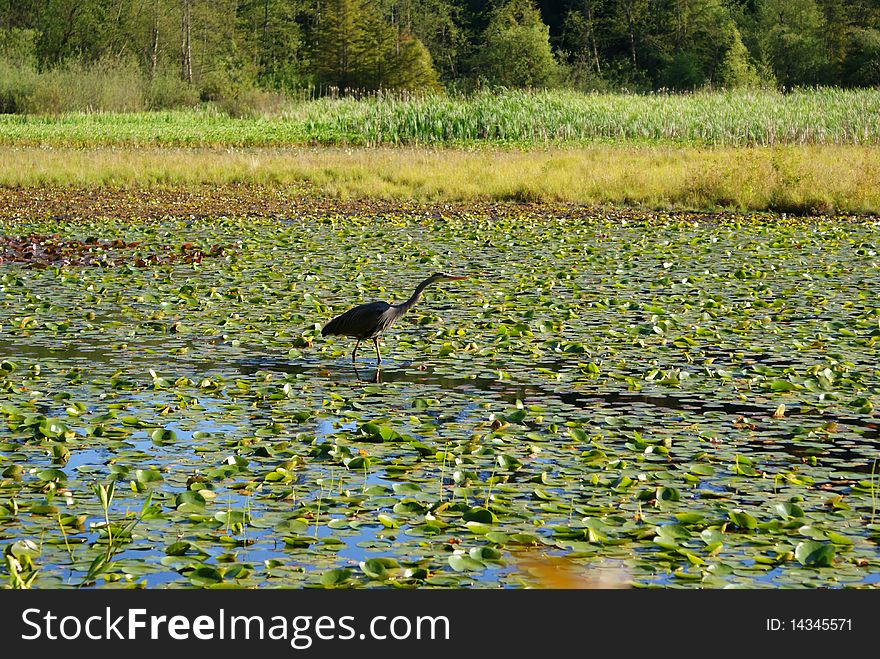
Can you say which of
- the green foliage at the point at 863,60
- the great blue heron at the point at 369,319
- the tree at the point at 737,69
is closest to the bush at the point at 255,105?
the tree at the point at 737,69

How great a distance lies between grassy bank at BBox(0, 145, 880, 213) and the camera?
65.4ft

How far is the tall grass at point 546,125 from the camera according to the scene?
97.4ft

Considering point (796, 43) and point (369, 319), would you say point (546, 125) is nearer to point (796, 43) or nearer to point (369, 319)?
point (369, 319)

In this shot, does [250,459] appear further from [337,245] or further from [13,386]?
[337,245]

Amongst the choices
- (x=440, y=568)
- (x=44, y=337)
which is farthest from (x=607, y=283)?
(x=440, y=568)

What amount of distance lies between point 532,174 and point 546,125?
10.4m

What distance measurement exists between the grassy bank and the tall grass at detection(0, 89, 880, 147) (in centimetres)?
407

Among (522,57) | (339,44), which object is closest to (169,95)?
(339,44)

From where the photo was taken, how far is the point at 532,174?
22.3 m

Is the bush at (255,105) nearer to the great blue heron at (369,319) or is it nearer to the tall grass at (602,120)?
the tall grass at (602,120)

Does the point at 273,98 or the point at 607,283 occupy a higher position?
the point at 273,98

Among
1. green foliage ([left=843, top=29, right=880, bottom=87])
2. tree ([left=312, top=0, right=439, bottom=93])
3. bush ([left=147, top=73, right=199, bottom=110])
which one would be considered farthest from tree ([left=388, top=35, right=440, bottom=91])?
green foliage ([left=843, top=29, right=880, bottom=87])
